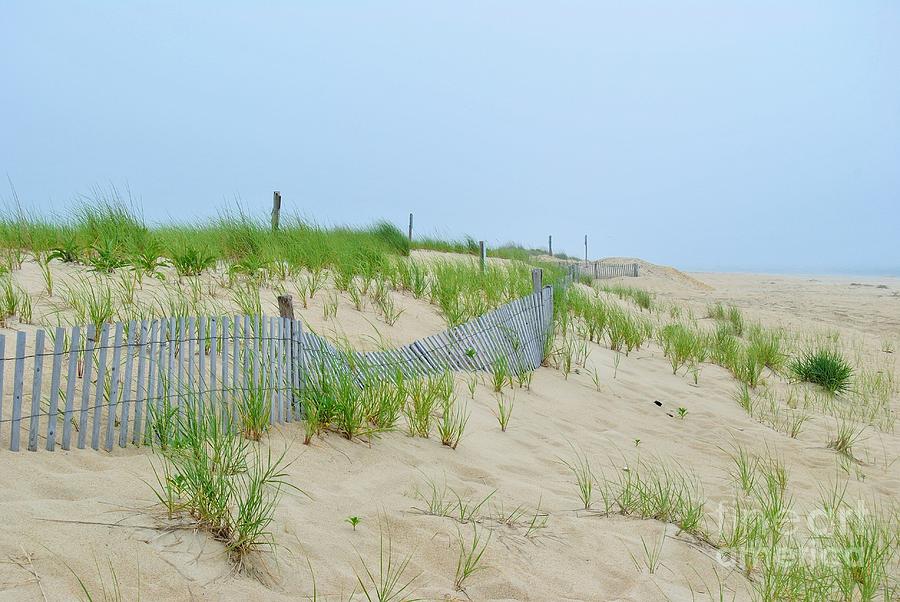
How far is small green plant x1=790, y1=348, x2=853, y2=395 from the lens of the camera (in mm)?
7918

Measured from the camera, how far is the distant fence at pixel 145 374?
3.26 m

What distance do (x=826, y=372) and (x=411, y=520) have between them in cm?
689

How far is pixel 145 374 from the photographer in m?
3.85

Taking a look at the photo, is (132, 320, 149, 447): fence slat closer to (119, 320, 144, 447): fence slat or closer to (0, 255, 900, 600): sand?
(119, 320, 144, 447): fence slat

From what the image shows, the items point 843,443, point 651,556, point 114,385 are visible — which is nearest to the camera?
point 651,556

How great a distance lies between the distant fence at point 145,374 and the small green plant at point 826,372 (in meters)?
5.80

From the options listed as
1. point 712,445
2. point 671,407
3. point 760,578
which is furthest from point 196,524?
point 671,407

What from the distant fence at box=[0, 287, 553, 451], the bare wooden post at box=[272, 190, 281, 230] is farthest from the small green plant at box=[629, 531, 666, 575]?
the bare wooden post at box=[272, 190, 281, 230]

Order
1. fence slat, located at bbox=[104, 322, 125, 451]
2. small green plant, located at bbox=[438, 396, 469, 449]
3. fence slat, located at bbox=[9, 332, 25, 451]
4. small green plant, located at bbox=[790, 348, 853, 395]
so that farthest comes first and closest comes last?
small green plant, located at bbox=[790, 348, 853, 395] < small green plant, located at bbox=[438, 396, 469, 449] < fence slat, located at bbox=[104, 322, 125, 451] < fence slat, located at bbox=[9, 332, 25, 451]

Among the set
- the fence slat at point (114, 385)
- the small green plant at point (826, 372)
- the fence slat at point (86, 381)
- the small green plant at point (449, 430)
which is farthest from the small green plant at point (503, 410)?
the small green plant at point (826, 372)

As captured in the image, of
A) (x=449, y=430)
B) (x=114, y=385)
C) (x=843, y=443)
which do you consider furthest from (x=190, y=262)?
(x=843, y=443)

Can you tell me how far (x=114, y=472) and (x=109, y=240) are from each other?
14.5ft

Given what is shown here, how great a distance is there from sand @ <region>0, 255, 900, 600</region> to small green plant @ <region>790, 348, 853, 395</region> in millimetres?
2545

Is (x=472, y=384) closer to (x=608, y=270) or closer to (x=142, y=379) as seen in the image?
(x=142, y=379)
